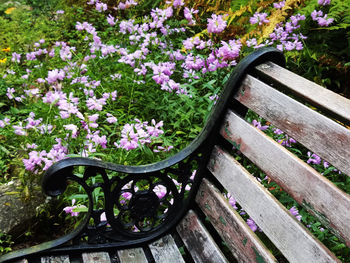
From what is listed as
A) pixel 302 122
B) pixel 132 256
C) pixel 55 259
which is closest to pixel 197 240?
pixel 132 256

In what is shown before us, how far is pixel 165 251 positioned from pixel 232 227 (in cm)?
37

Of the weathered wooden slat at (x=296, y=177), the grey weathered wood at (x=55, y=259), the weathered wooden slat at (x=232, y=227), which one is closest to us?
the weathered wooden slat at (x=296, y=177)

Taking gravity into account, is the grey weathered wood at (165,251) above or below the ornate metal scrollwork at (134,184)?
below

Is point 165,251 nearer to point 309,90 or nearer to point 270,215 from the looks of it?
point 270,215

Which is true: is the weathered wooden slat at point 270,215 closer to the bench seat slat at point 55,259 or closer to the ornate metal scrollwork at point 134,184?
the ornate metal scrollwork at point 134,184

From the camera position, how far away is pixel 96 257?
51.9 inches

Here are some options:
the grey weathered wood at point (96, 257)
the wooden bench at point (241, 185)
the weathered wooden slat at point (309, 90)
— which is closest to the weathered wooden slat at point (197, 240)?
the wooden bench at point (241, 185)

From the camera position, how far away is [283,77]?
40.3 inches

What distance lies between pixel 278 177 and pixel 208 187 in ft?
1.34

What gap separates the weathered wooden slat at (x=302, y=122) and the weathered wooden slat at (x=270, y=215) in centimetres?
22

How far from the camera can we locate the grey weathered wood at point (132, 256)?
4.40 ft

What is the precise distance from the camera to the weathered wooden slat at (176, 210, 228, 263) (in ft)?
4.13

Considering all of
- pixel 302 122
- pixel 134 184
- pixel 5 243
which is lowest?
pixel 5 243

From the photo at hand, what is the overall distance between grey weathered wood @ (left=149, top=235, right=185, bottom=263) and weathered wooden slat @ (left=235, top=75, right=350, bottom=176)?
72 cm
